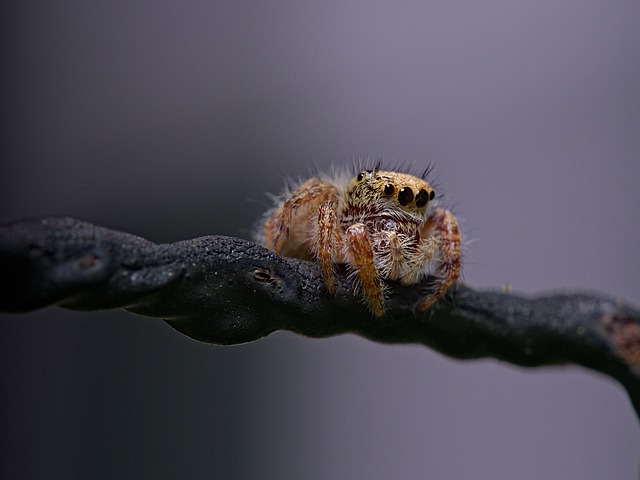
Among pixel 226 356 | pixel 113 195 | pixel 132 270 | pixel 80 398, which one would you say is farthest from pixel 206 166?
pixel 132 270

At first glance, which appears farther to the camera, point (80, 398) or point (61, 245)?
point (80, 398)

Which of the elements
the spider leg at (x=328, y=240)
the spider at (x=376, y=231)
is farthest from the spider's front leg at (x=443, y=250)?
the spider leg at (x=328, y=240)

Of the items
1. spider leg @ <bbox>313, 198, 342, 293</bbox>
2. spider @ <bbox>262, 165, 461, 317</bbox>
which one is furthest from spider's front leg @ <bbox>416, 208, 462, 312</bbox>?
spider leg @ <bbox>313, 198, 342, 293</bbox>

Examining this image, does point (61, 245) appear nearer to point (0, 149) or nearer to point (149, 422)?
point (149, 422)

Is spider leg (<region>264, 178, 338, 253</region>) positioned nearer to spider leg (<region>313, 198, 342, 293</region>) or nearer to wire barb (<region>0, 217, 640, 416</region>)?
spider leg (<region>313, 198, 342, 293</region>)

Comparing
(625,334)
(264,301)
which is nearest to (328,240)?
(264,301)

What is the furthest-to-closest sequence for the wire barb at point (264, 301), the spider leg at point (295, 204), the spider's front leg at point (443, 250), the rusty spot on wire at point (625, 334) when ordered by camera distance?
the spider leg at point (295, 204), the spider's front leg at point (443, 250), the rusty spot on wire at point (625, 334), the wire barb at point (264, 301)

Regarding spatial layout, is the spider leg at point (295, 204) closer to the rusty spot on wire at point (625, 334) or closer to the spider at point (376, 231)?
the spider at point (376, 231)
